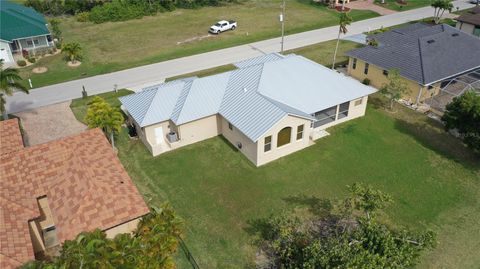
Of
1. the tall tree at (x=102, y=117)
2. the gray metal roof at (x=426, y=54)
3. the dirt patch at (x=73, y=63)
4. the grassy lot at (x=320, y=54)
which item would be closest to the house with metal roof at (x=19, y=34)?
the dirt patch at (x=73, y=63)

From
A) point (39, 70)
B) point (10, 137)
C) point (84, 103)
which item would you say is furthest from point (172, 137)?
point (39, 70)

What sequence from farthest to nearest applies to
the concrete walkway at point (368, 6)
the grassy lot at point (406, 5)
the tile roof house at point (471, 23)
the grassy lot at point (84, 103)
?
the grassy lot at point (406, 5), the concrete walkway at point (368, 6), the tile roof house at point (471, 23), the grassy lot at point (84, 103)

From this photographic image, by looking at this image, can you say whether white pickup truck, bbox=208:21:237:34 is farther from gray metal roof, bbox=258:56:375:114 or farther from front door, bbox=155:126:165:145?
front door, bbox=155:126:165:145

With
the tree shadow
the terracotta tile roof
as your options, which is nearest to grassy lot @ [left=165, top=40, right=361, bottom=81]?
the tree shadow

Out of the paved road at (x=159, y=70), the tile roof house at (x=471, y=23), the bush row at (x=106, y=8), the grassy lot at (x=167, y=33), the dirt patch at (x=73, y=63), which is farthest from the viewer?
the bush row at (x=106, y=8)

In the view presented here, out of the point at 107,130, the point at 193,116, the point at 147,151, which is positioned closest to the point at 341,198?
the point at 193,116

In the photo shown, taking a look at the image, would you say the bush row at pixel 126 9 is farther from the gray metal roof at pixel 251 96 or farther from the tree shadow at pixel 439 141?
the tree shadow at pixel 439 141

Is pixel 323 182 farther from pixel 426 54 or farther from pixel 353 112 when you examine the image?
pixel 426 54

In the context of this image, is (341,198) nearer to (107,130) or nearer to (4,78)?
(107,130)
